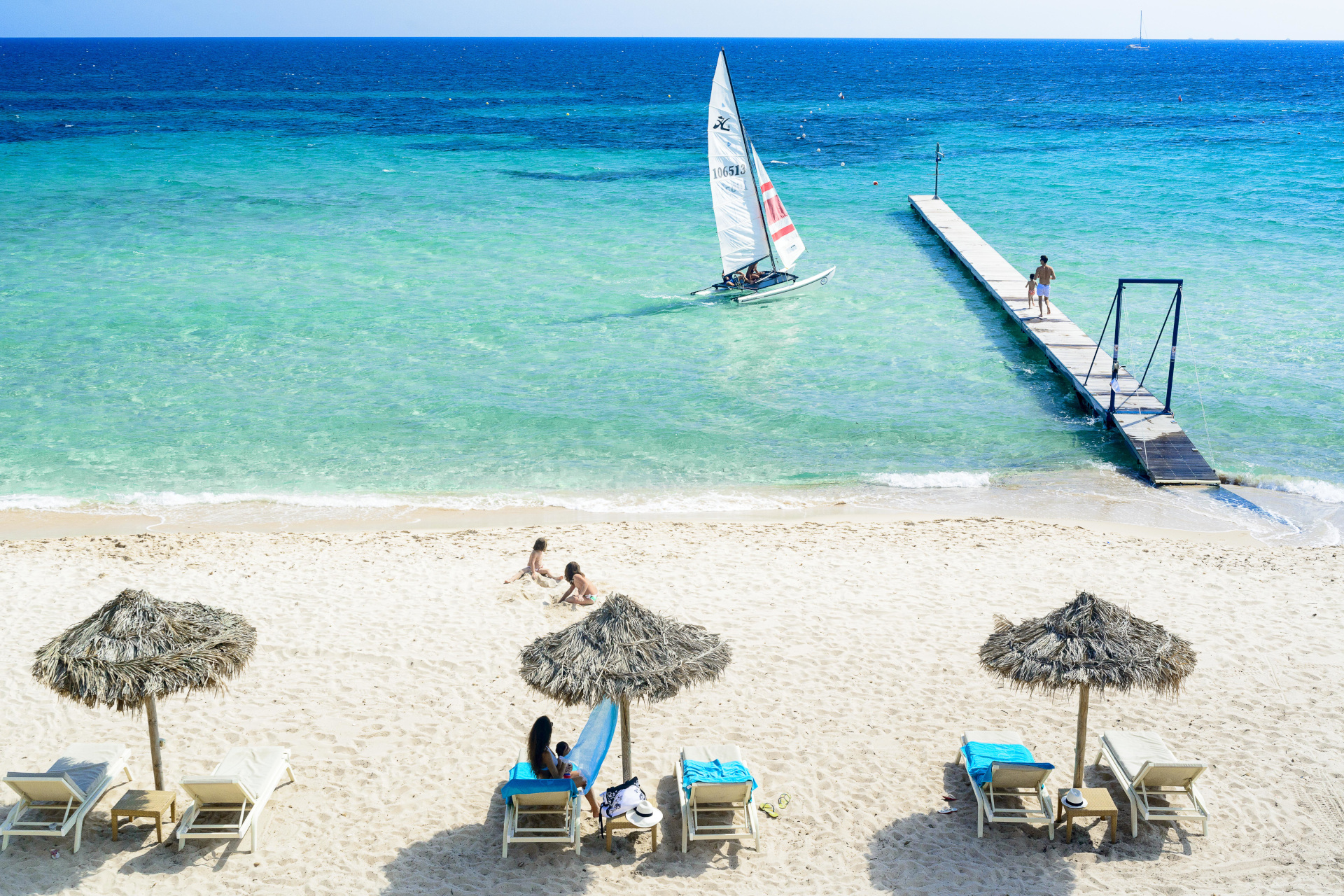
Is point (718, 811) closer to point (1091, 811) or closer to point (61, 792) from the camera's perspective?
point (1091, 811)

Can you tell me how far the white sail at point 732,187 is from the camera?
77.9ft

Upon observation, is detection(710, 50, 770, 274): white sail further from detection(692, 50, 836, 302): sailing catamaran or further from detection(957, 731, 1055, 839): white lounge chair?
detection(957, 731, 1055, 839): white lounge chair

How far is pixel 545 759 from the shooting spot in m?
8.00

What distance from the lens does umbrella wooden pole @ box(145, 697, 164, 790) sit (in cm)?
782

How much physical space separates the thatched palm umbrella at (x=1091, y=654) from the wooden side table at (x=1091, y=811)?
256mm

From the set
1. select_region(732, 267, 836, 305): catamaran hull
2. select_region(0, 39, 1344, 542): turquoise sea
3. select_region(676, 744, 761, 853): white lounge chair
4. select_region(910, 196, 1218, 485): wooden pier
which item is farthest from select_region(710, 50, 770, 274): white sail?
select_region(676, 744, 761, 853): white lounge chair

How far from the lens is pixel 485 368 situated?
2170 centimetres

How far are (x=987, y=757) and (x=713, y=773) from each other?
2.29 m

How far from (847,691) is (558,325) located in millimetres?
16434

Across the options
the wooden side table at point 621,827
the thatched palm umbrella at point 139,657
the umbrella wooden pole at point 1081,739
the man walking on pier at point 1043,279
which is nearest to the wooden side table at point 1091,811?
the umbrella wooden pole at point 1081,739

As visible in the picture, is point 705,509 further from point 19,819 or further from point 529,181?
point 529,181

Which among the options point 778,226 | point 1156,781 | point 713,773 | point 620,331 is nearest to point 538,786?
point 713,773

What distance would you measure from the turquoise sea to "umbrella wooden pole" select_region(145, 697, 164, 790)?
7620 mm

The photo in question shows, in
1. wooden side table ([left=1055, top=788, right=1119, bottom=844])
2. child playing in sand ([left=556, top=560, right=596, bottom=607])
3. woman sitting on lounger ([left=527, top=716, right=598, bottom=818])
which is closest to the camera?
wooden side table ([left=1055, top=788, right=1119, bottom=844])
